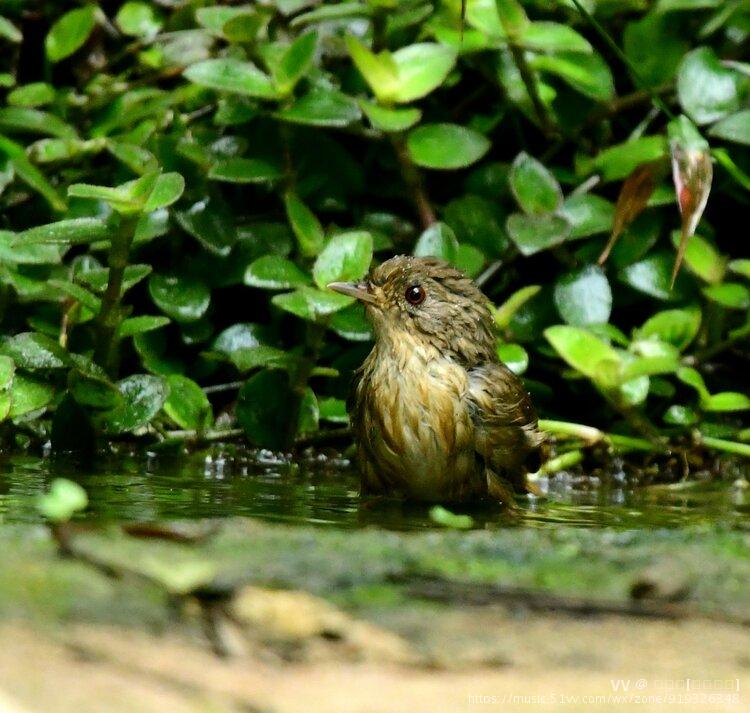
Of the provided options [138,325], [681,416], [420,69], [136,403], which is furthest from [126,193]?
[681,416]

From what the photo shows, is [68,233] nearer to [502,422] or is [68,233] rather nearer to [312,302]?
[312,302]

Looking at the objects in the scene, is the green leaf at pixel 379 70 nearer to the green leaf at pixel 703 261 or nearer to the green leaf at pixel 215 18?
the green leaf at pixel 215 18

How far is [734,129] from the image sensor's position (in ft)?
16.2

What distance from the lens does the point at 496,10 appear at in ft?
15.9

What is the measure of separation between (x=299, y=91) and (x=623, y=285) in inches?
64.2

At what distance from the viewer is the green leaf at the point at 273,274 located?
4.59 m

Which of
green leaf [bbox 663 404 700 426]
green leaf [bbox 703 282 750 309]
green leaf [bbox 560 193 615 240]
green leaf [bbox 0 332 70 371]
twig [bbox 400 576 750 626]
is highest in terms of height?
green leaf [bbox 560 193 615 240]

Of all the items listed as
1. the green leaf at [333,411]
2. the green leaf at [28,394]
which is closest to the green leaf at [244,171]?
the green leaf at [333,411]

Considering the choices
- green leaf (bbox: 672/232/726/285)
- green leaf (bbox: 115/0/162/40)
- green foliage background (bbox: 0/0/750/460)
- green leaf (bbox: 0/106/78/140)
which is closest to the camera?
green foliage background (bbox: 0/0/750/460)

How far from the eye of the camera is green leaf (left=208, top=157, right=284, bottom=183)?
4750mm

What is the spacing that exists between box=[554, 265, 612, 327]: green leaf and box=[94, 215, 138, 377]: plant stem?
1801 millimetres

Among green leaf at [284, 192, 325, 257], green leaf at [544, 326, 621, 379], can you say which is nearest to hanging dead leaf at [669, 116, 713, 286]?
green leaf at [544, 326, 621, 379]

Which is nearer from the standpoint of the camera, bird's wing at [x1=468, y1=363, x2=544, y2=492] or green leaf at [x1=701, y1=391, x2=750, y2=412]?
bird's wing at [x1=468, y1=363, x2=544, y2=492]

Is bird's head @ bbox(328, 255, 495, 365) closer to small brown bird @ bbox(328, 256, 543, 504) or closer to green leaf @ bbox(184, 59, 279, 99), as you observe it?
small brown bird @ bbox(328, 256, 543, 504)
